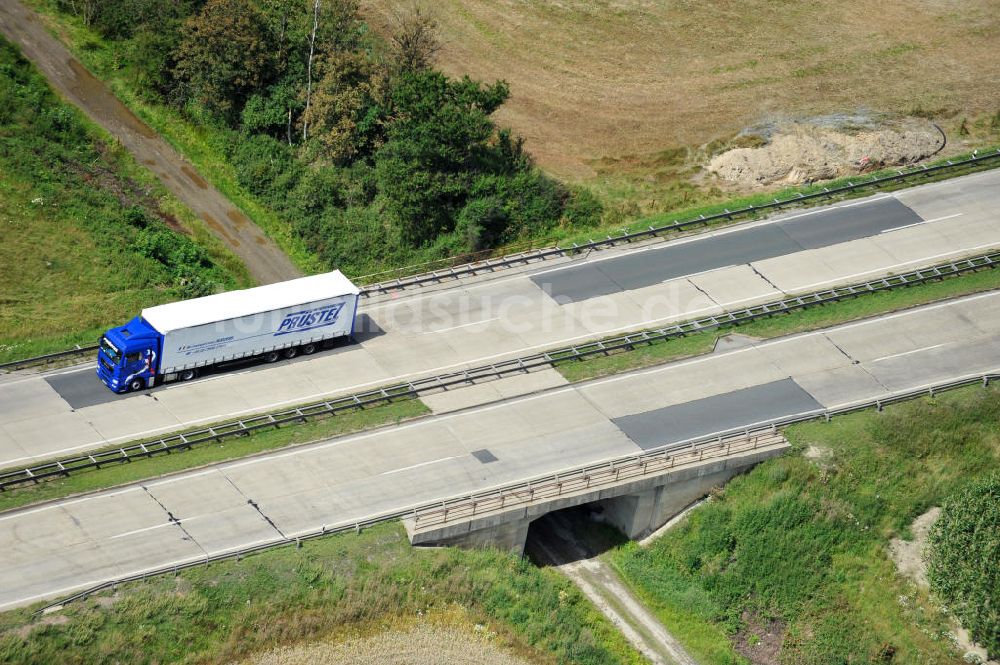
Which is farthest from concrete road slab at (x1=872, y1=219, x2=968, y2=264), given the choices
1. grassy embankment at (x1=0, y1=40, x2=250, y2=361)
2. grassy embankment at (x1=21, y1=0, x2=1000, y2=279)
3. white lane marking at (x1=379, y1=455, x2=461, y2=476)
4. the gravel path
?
grassy embankment at (x1=0, y1=40, x2=250, y2=361)

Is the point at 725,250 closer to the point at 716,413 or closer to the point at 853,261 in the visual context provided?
the point at 853,261

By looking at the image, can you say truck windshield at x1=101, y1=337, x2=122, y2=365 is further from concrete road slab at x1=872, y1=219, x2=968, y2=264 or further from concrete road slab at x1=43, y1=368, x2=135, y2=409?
concrete road slab at x1=872, y1=219, x2=968, y2=264

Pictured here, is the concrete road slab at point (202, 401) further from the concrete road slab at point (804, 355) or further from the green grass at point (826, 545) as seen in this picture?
the concrete road slab at point (804, 355)

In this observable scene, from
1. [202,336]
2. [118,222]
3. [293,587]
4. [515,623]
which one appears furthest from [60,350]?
[515,623]

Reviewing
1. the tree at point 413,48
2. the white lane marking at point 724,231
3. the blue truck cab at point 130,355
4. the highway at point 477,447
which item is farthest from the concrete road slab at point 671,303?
the tree at point 413,48

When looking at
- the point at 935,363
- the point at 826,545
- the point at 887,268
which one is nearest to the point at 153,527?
the point at 826,545

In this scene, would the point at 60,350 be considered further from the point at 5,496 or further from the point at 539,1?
the point at 539,1

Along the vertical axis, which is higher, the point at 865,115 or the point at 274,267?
the point at 865,115
